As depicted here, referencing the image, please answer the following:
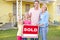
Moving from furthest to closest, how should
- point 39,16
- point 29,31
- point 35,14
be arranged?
point 39,16 < point 35,14 < point 29,31

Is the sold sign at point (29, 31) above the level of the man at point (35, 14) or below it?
below

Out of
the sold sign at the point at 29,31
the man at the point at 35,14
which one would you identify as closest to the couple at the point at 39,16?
the man at the point at 35,14

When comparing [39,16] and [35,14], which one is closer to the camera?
[35,14]

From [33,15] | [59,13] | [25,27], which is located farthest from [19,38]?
[59,13]

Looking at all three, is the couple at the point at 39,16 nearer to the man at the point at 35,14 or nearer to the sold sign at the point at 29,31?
the man at the point at 35,14

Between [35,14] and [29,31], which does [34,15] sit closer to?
[35,14]

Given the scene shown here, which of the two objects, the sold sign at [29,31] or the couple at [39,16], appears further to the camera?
the couple at [39,16]

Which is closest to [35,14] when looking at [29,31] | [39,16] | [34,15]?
[34,15]

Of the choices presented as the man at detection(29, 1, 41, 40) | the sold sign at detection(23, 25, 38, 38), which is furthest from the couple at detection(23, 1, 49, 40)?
the sold sign at detection(23, 25, 38, 38)

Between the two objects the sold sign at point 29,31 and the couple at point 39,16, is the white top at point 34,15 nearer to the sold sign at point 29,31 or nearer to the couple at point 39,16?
the couple at point 39,16

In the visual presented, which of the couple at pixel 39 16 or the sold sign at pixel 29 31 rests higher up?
the couple at pixel 39 16

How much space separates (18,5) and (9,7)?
189 centimetres

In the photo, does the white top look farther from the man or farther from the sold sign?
the sold sign

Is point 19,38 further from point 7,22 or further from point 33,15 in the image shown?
point 7,22
